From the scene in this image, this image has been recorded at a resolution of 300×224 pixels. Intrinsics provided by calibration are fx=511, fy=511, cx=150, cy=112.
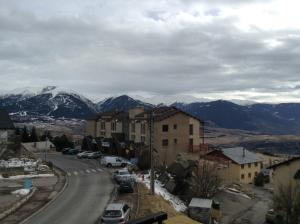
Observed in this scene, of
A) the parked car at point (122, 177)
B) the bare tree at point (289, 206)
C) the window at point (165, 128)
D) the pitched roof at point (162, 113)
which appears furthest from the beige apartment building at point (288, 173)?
the pitched roof at point (162, 113)

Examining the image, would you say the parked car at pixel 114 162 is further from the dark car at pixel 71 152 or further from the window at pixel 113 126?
the window at pixel 113 126

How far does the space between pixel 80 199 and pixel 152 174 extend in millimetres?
7068

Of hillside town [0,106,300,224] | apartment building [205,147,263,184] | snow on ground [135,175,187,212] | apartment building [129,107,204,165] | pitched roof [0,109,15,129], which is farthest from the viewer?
apartment building [129,107,204,165]

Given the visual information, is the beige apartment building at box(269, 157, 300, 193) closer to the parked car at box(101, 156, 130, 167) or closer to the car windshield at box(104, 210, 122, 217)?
the parked car at box(101, 156, 130, 167)

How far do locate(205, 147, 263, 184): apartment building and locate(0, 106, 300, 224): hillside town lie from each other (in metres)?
0.17

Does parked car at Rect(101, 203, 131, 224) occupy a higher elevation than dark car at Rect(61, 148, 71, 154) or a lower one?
lower

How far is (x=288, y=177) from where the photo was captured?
58406mm

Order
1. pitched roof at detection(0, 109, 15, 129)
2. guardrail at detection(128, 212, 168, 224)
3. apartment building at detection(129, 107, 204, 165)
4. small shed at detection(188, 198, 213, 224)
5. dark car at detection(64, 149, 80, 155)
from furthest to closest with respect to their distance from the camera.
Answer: dark car at detection(64, 149, 80, 155), apartment building at detection(129, 107, 204, 165), pitched roof at detection(0, 109, 15, 129), small shed at detection(188, 198, 213, 224), guardrail at detection(128, 212, 168, 224)

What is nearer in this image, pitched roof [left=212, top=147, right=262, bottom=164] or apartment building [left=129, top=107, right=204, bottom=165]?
apartment building [left=129, top=107, right=204, bottom=165]

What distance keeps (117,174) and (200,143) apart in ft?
140

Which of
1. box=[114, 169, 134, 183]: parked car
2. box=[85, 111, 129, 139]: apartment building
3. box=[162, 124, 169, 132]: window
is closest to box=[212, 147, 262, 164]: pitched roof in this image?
box=[162, 124, 169, 132]: window

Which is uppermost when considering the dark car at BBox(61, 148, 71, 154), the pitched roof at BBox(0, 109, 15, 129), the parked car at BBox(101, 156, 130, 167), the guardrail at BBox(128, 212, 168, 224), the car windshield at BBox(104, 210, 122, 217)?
the pitched roof at BBox(0, 109, 15, 129)

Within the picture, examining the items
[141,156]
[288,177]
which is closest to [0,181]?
[141,156]

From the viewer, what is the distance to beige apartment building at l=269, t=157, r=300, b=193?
57406 mm
